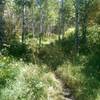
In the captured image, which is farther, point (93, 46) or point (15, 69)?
point (93, 46)

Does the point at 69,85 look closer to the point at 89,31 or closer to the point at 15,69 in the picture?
the point at 15,69

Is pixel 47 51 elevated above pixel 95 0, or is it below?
below

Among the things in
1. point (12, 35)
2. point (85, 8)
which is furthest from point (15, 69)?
point (12, 35)

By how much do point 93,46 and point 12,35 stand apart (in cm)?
881

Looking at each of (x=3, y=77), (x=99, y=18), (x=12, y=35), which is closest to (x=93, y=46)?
(x=99, y=18)

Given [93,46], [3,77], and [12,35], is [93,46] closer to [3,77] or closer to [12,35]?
[12,35]

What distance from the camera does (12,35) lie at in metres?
30.4

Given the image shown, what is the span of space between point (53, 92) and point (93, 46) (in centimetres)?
1289

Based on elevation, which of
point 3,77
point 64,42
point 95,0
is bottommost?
point 64,42

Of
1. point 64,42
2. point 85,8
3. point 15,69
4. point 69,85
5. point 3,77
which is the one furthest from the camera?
point 64,42

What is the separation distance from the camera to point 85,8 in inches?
1085

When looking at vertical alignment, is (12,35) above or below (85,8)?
below

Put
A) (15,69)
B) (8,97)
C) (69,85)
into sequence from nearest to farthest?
(8,97) → (15,69) → (69,85)

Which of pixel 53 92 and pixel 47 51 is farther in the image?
pixel 47 51
